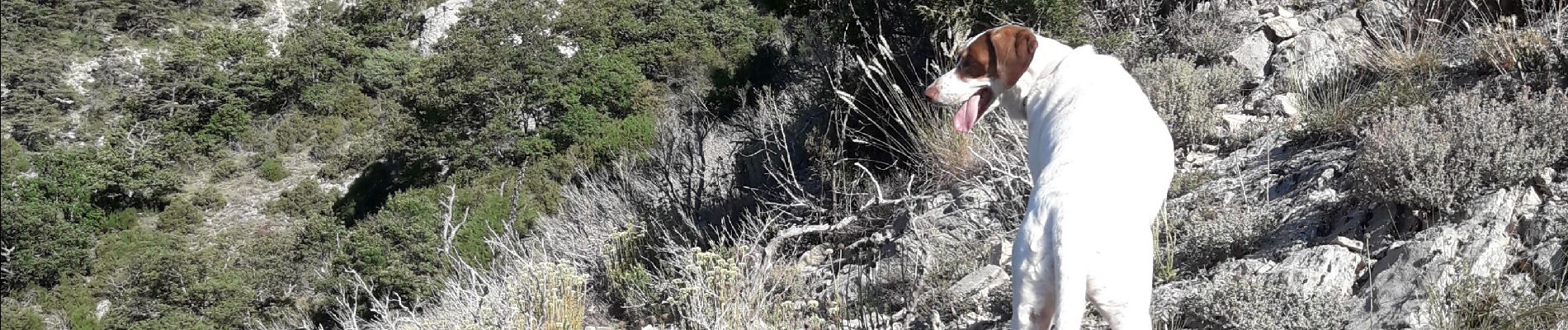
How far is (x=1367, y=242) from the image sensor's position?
3662 mm

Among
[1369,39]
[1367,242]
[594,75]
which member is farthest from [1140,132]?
[594,75]

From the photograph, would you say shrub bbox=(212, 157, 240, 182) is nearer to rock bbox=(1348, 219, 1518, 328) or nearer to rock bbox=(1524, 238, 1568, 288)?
rock bbox=(1348, 219, 1518, 328)

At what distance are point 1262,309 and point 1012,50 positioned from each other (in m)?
1.55

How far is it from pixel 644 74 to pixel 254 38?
21.6 m

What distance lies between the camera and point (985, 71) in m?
2.66

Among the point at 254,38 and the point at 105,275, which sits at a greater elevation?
the point at 254,38

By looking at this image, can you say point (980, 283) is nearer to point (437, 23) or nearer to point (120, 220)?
point (120, 220)

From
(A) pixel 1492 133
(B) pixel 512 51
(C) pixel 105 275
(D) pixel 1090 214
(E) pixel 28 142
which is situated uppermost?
(D) pixel 1090 214

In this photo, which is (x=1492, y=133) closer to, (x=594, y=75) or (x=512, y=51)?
(x=594, y=75)

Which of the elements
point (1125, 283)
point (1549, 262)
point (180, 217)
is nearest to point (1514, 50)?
point (1549, 262)

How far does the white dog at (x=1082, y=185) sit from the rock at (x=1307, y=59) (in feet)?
13.7

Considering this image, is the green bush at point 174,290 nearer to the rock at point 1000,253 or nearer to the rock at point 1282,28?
the rock at point 1000,253

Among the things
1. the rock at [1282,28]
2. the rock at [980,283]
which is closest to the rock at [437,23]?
the rock at [1282,28]

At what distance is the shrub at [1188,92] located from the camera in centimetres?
562
